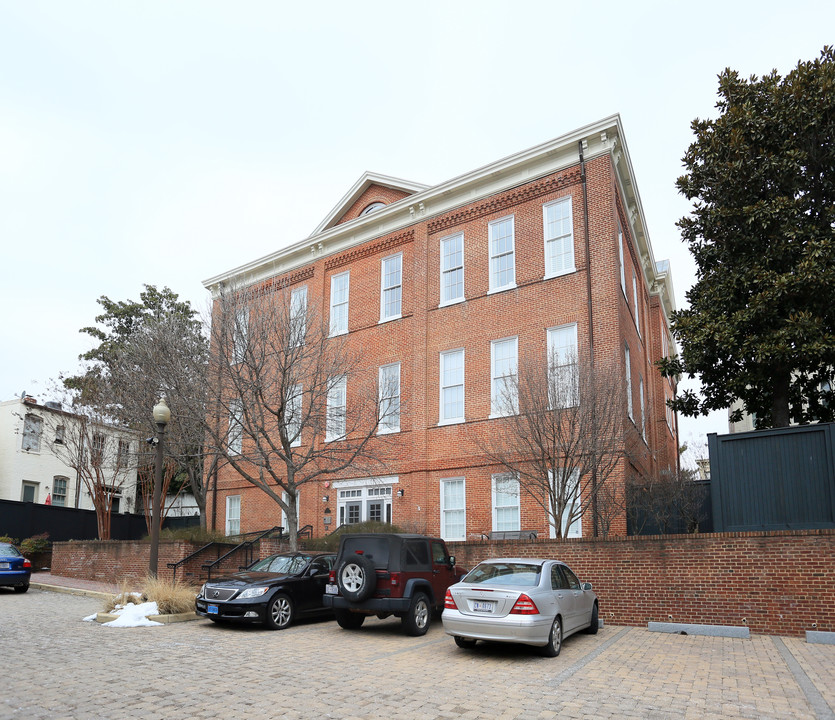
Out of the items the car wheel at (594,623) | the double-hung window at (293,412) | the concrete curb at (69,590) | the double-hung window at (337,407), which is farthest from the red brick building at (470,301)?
the concrete curb at (69,590)

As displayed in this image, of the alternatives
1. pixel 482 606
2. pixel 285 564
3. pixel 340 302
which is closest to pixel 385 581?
pixel 482 606

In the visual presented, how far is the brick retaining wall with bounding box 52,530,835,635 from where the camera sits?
11.8 meters

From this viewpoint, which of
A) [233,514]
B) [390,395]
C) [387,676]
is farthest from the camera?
[233,514]

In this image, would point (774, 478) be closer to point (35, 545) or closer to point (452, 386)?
point (452, 386)

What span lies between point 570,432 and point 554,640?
246 inches

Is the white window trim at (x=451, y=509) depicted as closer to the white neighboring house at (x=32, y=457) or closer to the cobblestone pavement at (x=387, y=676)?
the cobblestone pavement at (x=387, y=676)

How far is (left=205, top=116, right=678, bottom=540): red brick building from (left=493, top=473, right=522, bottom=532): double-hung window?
Result: 0.06m

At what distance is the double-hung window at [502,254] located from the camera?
22156 millimetres

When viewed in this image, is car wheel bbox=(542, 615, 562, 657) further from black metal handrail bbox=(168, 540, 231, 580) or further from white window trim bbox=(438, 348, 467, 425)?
white window trim bbox=(438, 348, 467, 425)

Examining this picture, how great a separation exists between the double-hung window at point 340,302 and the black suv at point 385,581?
1451 centimetres

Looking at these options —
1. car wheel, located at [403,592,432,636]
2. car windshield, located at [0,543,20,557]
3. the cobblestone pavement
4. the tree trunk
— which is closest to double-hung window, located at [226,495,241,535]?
car windshield, located at [0,543,20,557]

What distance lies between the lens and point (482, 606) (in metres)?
10.0

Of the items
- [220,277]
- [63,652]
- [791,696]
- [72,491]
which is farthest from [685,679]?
[72,491]

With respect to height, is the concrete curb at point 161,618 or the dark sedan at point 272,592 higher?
the dark sedan at point 272,592
